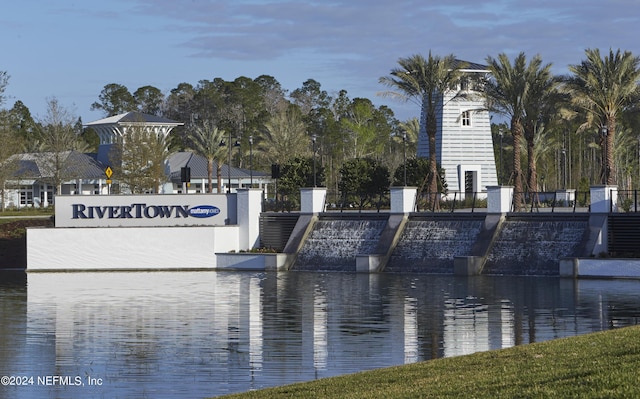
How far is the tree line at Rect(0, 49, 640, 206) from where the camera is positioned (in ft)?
200

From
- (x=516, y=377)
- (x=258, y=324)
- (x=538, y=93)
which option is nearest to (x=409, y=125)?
(x=538, y=93)

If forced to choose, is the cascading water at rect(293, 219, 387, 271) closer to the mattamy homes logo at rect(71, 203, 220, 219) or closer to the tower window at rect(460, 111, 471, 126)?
the mattamy homes logo at rect(71, 203, 220, 219)

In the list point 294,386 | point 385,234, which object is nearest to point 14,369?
point 294,386

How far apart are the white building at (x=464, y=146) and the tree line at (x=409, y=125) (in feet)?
4.30

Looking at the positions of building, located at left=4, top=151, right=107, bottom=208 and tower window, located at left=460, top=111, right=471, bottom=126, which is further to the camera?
building, located at left=4, top=151, right=107, bottom=208

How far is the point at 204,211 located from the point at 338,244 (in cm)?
761

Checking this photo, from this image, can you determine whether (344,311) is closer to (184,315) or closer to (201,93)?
(184,315)

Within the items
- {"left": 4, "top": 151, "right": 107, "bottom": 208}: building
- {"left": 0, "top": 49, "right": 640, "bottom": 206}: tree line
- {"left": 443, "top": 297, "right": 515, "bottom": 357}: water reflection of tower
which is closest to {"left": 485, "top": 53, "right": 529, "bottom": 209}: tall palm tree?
{"left": 0, "top": 49, "right": 640, "bottom": 206}: tree line

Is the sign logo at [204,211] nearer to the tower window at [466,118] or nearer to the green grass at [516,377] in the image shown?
the tower window at [466,118]

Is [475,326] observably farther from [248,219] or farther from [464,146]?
[464,146]

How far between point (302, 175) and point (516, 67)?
72.6 ft

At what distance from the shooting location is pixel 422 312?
3303cm

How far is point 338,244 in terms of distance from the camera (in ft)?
173

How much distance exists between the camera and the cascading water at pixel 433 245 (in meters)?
49.2
